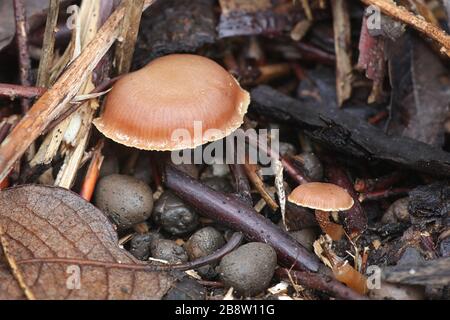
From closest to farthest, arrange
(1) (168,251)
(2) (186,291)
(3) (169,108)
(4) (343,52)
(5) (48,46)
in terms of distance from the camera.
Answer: (2) (186,291) → (1) (168,251) → (3) (169,108) → (5) (48,46) → (4) (343,52)

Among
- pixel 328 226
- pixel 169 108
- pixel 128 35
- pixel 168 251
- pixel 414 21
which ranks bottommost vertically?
pixel 328 226

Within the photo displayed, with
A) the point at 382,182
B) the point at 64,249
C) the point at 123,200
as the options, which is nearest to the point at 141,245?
the point at 123,200

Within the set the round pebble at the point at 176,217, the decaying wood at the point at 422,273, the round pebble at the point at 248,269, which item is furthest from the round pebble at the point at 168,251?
the decaying wood at the point at 422,273

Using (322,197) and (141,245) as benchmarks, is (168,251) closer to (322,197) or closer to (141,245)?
(141,245)

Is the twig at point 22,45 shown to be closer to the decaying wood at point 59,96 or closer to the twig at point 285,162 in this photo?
the decaying wood at point 59,96

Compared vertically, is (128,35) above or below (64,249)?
above
